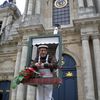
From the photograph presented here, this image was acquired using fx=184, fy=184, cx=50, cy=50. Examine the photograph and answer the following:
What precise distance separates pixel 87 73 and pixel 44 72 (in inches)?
271

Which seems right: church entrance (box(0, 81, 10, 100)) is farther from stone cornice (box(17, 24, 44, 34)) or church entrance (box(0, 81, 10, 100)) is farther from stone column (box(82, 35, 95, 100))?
stone column (box(82, 35, 95, 100))

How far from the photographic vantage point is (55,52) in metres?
3.98

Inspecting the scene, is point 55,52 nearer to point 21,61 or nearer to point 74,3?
point 21,61

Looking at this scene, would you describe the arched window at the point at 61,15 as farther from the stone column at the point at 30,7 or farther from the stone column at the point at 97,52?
the stone column at the point at 97,52

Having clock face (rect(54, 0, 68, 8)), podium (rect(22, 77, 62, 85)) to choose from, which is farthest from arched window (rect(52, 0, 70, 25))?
podium (rect(22, 77, 62, 85))

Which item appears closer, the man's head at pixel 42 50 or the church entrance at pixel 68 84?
the man's head at pixel 42 50

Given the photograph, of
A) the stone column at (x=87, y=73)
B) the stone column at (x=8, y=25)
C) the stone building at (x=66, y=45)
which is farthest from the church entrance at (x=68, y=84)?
the stone column at (x=8, y=25)

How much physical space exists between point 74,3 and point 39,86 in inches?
475

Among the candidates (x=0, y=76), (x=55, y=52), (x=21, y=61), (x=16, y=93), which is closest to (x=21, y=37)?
(x=21, y=61)

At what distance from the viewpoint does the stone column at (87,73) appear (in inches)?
381

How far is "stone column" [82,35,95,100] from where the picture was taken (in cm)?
967

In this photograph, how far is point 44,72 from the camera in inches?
147

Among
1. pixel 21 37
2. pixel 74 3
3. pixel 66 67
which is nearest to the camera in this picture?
pixel 66 67

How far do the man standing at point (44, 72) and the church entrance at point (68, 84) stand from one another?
763cm
